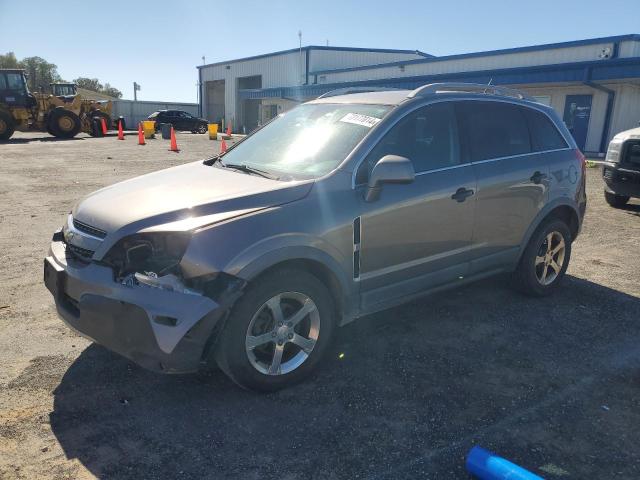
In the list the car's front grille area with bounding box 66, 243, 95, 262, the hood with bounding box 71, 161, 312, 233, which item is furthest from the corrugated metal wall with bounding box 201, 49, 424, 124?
the car's front grille area with bounding box 66, 243, 95, 262

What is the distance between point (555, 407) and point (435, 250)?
1375 millimetres

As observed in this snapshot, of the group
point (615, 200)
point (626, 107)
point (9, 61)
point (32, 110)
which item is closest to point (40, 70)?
point (9, 61)

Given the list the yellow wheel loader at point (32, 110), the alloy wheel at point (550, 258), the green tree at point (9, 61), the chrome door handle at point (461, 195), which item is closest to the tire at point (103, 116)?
the yellow wheel loader at point (32, 110)

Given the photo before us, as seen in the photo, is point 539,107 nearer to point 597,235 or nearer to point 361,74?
point 597,235

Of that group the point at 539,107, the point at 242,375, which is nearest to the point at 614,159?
the point at 539,107

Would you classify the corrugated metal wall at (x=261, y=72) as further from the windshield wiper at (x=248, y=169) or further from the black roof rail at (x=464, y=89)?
the windshield wiper at (x=248, y=169)

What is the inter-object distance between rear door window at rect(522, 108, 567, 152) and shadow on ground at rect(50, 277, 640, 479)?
1767mm

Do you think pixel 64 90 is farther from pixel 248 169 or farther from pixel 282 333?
pixel 282 333

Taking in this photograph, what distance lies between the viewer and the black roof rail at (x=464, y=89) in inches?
161

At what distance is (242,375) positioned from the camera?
3.08m

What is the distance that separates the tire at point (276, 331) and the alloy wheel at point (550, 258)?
260 centimetres

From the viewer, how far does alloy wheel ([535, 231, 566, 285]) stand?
16.5 ft

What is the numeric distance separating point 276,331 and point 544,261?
3.11 m

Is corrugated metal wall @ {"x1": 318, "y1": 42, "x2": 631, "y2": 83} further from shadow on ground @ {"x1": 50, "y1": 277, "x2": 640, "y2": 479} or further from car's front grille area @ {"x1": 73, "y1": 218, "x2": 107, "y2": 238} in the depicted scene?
car's front grille area @ {"x1": 73, "y1": 218, "x2": 107, "y2": 238}
